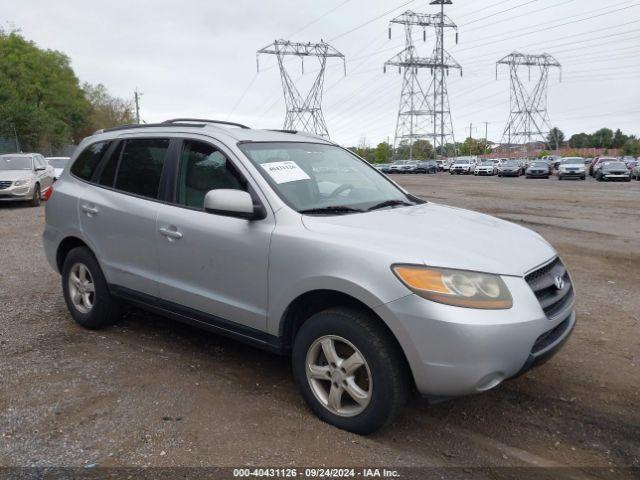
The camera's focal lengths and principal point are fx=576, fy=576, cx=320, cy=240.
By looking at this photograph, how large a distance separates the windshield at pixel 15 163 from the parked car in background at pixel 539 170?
116 ft

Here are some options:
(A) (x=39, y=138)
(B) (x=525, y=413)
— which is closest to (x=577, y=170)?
(A) (x=39, y=138)

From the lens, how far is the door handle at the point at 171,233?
13.3 feet

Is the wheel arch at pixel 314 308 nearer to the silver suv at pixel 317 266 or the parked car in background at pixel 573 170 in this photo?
the silver suv at pixel 317 266

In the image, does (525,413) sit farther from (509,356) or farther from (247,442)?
(247,442)

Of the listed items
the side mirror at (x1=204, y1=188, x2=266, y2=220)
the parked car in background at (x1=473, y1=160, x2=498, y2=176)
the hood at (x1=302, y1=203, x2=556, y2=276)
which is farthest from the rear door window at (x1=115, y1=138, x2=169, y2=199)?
the parked car in background at (x1=473, y1=160, x2=498, y2=176)

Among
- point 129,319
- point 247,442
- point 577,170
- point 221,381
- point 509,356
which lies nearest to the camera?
point 509,356

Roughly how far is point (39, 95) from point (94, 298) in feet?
195

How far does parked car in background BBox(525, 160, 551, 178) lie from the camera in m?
42.3

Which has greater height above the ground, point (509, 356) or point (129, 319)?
point (509, 356)

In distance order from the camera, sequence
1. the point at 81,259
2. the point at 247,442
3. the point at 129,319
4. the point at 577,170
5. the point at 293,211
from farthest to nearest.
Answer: the point at 577,170 < the point at 129,319 < the point at 81,259 < the point at 293,211 < the point at 247,442

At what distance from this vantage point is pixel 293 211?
358 centimetres

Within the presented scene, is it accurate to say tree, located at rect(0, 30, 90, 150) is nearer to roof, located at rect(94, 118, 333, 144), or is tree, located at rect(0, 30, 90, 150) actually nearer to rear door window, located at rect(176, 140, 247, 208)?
roof, located at rect(94, 118, 333, 144)

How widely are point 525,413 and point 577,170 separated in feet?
125

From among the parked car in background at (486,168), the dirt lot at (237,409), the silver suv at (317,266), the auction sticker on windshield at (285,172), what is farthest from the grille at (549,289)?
the parked car in background at (486,168)
